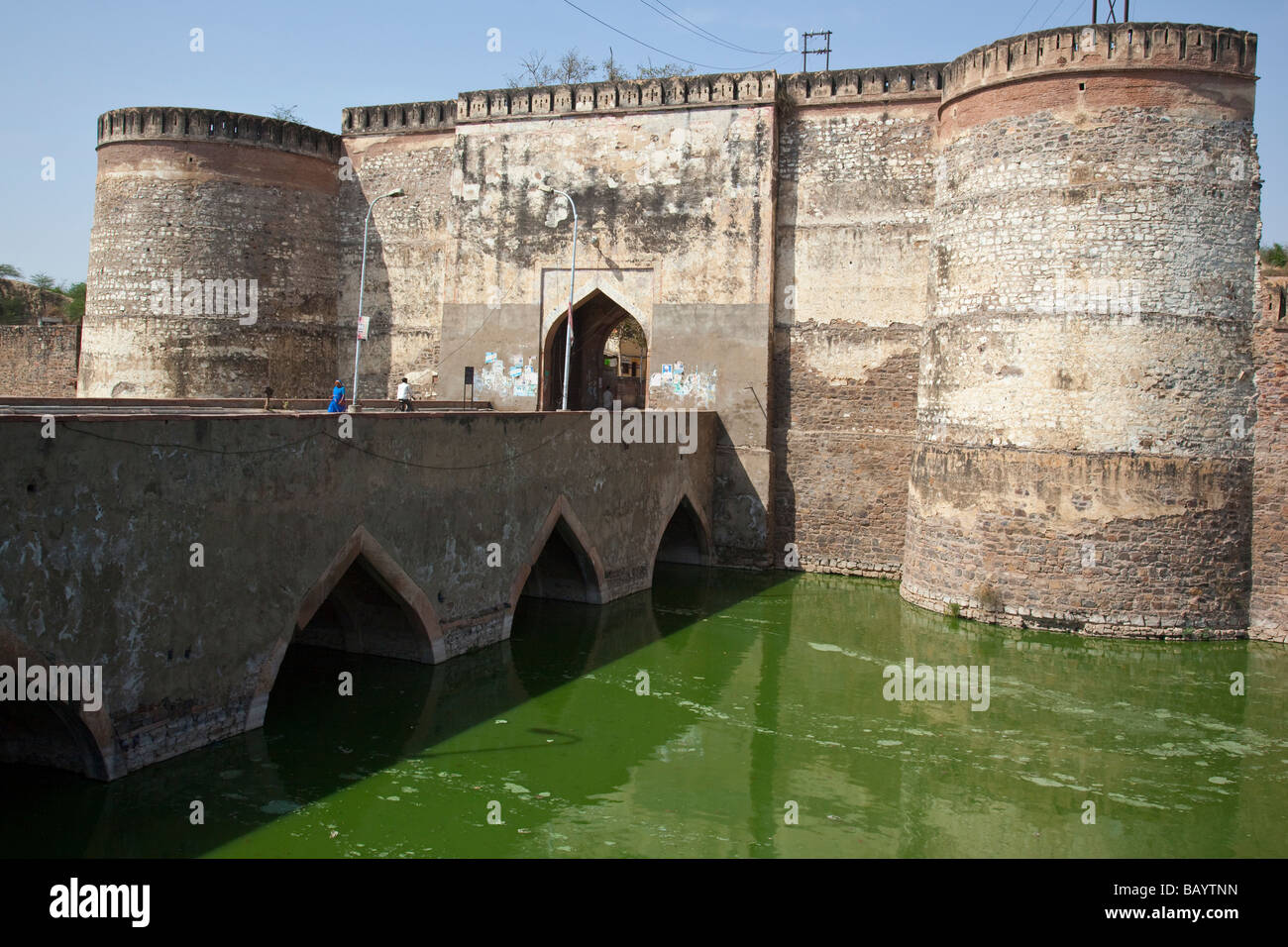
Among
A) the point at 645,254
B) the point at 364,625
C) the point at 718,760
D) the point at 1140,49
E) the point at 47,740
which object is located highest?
the point at 1140,49

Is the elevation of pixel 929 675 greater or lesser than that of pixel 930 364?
lesser

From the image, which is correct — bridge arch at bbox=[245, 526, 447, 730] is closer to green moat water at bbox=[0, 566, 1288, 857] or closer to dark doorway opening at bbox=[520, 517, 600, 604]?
green moat water at bbox=[0, 566, 1288, 857]

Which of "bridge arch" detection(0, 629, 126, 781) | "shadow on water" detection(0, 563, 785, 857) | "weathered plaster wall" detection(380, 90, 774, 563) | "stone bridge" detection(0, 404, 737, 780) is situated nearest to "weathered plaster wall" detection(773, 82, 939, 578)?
"weathered plaster wall" detection(380, 90, 774, 563)

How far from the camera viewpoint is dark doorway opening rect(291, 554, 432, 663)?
36.3ft

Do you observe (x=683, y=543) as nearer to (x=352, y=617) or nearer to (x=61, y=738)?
(x=352, y=617)

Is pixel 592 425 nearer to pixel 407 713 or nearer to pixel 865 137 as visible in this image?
pixel 407 713

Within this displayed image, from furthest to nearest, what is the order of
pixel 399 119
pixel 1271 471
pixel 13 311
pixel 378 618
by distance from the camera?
pixel 13 311, pixel 399 119, pixel 1271 471, pixel 378 618

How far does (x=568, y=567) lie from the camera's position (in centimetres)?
1455

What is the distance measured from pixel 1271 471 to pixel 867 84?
28.0ft

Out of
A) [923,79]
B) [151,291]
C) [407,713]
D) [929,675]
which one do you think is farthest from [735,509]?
[151,291]

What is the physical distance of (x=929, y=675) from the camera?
38.0ft

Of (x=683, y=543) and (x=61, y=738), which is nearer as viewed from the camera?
(x=61, y=738)

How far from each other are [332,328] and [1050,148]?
13.5 metres

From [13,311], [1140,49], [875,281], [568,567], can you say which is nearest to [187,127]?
[568,567]
